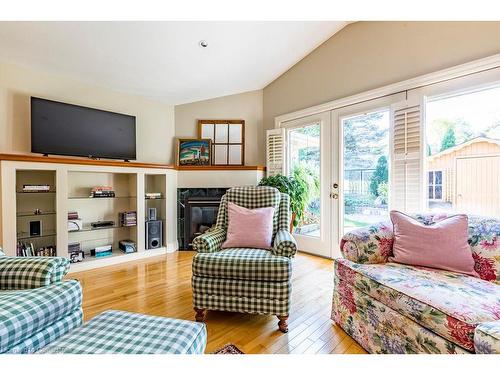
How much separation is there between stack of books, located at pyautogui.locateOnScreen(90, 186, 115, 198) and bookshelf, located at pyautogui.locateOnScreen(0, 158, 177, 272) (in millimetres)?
104

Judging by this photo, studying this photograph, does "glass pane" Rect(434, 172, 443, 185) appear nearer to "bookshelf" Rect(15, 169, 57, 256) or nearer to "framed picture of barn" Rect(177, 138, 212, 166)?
"framed picture of barn" Rect(177, 138, 212, 166)

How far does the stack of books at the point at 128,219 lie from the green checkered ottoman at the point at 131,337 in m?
2.48

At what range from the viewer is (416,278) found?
1384mm

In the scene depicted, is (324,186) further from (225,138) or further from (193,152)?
(193,152)

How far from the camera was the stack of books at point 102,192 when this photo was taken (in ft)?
10.1

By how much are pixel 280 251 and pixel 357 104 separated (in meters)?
2.10

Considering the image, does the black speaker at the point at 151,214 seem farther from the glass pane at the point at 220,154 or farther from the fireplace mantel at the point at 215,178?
the glass pane at the point at 220,154

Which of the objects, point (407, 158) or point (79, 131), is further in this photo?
point (79, 131)

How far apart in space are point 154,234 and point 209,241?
191cm

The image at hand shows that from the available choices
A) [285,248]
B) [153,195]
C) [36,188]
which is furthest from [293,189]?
[36,188]

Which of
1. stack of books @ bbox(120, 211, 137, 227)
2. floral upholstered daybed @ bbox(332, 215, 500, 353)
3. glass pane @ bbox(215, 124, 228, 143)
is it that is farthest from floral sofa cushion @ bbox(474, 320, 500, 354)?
glass pane @ bbox(215, 124, 228, 143)

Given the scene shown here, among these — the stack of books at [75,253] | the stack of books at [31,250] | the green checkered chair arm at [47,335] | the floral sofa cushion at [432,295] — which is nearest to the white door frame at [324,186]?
the floral sofa cushion at [432,295]

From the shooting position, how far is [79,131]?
9.55 feet
